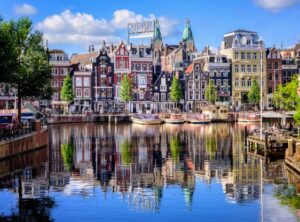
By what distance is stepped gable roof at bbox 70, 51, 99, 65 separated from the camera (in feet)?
435

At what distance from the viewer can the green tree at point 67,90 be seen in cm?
12162

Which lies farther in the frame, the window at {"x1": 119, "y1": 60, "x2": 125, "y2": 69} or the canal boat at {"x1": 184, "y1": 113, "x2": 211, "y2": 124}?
the window at {"x1": 119, "y1": 60, "x2": 125, "y2": 69}

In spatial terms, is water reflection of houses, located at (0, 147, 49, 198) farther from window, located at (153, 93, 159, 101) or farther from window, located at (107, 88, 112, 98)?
window, located at (153, 93, 159, 101)

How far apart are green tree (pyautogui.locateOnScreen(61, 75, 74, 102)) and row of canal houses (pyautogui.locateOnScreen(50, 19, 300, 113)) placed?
17.6ft

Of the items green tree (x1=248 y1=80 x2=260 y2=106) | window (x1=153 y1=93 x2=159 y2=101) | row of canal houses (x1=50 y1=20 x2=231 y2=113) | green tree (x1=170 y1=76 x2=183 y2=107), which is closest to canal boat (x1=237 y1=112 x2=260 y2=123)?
green tree (x1=248 y1=80 x2=260 y2=106)

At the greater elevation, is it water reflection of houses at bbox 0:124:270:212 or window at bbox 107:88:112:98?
window at bbox 107:88:112:98

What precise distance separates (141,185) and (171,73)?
100529 mm

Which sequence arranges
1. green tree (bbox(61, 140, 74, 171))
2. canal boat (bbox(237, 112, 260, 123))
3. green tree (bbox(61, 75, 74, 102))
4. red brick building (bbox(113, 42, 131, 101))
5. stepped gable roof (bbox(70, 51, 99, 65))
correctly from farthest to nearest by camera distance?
1. stepped gable roof (bbox(70, 51, 99, 65))
2. red brick building (bbox(113, 42, 131, 101))
3. green tree (bbox(61, 75, 74, 102))
4. canal boat (bbox(237, 112, 260, 123))
5. green tree (bbox(61, 140, 74, 171))

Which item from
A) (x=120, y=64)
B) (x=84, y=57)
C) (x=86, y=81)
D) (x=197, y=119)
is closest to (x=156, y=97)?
(x=120, y=64)

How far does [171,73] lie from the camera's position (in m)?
138

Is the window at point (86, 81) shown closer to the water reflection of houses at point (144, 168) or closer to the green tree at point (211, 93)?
the green tree at point (211, 93)

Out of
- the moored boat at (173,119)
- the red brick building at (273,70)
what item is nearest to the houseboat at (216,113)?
the moored boat at (173,119)

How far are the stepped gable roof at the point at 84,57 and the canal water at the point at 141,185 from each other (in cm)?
7145

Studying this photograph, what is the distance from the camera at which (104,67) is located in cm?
13075
